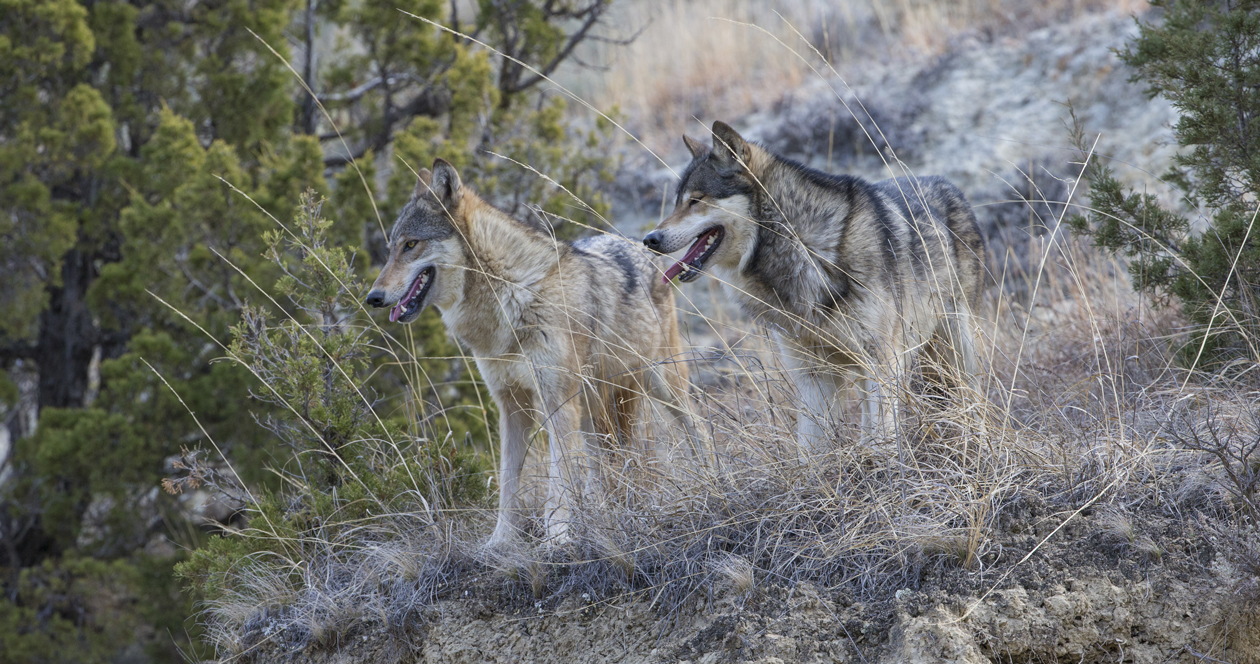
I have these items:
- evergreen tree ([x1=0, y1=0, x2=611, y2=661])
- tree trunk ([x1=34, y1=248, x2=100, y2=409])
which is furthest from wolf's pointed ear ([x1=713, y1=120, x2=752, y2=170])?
tree trunk ([x1=34, y1=248, x2=100, y2=409])

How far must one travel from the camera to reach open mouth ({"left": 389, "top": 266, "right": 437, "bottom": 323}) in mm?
4840

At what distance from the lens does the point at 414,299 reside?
16.1 feet

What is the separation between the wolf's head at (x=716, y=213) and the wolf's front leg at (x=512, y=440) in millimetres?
1148

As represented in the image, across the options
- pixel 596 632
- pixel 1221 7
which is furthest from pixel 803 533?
pixel 1221 7

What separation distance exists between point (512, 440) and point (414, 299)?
895mm

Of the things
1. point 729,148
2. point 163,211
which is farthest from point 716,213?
point 163,211

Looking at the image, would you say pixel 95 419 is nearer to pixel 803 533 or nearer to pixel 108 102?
pixel 108 102

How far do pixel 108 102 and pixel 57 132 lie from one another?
1163 mm

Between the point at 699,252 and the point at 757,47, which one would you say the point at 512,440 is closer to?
the point at 699,252

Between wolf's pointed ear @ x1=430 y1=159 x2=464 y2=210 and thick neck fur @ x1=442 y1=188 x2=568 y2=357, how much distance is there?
0.18 feet

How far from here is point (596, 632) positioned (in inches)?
148

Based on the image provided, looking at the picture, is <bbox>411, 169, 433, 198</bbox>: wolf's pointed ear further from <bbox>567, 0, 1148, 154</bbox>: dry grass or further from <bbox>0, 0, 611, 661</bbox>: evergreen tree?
<bbox>567, 0, 1148, 154</bbox>: dry grass

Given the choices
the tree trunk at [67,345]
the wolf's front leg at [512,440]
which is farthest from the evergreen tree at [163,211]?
the wolf's front leg at [512,440]

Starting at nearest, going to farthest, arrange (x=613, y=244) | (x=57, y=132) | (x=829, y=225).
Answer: (x=829, y=225) < (x=613, y=244) < (x=57, y=132)
